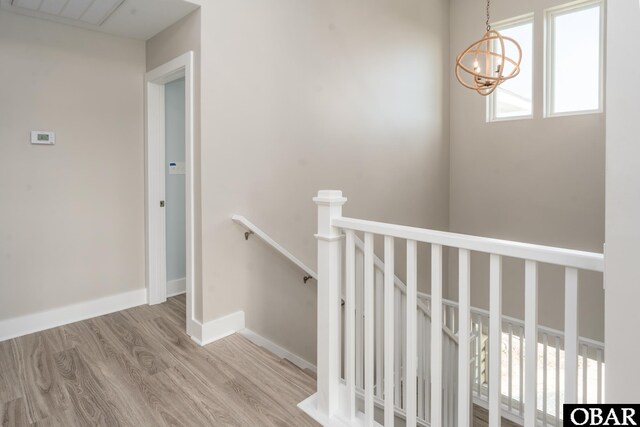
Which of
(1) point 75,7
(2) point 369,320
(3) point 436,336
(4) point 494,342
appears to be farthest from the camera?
(1) point 75,7

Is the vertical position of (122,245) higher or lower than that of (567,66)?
lower

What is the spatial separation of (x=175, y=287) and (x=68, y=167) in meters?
1.46

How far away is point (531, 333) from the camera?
1205 millimetres

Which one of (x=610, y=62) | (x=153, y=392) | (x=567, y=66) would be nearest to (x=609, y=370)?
(x=610, y=62)

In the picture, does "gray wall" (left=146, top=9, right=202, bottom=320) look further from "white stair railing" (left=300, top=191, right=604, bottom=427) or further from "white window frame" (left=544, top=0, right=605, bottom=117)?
"white window frame" (left=544, top=0, right=605, bottom=117)

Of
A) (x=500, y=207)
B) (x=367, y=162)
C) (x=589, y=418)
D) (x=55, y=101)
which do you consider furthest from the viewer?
(x=500, y=207)

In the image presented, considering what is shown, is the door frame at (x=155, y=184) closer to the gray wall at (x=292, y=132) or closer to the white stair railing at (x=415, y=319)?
the gray wall at (x=292, y=132)

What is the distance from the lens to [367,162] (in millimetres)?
4145

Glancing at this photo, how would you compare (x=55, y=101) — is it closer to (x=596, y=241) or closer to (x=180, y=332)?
(x=180, y=332)

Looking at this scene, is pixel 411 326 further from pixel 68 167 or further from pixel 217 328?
pixel 68 167

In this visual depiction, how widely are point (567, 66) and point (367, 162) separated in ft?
9.80

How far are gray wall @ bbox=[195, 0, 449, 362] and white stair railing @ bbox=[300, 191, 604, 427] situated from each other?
1.24m

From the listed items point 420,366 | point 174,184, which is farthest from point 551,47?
point 174,184

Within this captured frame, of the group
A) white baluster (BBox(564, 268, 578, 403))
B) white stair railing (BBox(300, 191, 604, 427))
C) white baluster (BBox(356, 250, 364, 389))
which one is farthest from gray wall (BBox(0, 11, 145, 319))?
white baluster (BBox(564, 268, 578, 403))
